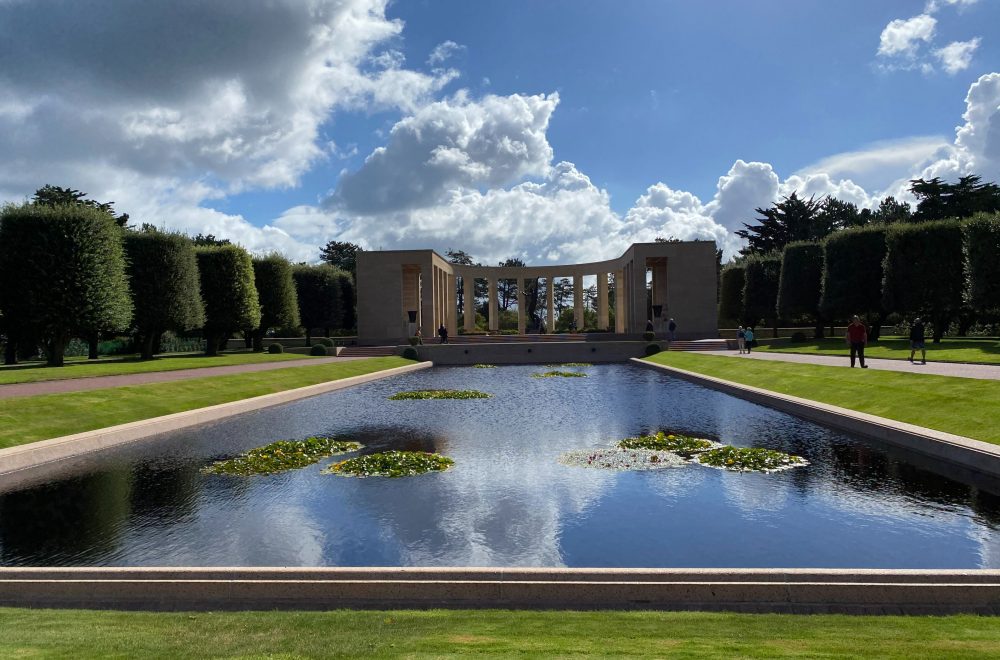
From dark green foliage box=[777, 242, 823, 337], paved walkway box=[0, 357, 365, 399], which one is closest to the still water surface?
paved walkway box=[0, 357, 365, 399]

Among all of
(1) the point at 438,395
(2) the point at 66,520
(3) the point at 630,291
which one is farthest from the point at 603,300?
(2) the point at 66,520

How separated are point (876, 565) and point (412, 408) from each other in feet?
52.9

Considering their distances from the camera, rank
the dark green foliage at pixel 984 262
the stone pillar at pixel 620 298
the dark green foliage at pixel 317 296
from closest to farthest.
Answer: the dark green foliage at pixel 984 262
the dark green foliage at pixel 317 296
the stone pillar at pixel 620 298

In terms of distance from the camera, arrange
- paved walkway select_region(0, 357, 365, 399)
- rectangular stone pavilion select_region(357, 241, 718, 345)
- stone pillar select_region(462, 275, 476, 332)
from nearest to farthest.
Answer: paved walkway select_region(0, 357, 365, 399)
rectangular stone pavilion select_region(357, 241, 718, 345)
stone pillar select_region(462, 275, 476, 332)

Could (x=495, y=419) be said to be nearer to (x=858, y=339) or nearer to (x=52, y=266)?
(x=858, y=339)

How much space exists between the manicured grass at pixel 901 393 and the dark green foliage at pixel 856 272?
877 inches

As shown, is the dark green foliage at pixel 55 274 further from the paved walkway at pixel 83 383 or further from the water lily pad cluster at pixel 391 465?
the water lily pad cluster at pixel 391 465

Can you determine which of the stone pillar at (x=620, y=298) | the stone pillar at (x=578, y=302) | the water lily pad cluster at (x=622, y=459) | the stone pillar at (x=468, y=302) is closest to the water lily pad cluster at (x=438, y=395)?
the water lily pad cluster at (x=622, y=459)

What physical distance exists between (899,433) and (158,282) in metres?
39.6

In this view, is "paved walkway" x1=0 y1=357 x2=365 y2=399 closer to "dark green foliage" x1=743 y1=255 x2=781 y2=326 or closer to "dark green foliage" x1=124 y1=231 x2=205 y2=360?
"dark green foliage" x1=124 y1=231 x2=205 y2=360

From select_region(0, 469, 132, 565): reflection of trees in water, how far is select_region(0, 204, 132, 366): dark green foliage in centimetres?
2421

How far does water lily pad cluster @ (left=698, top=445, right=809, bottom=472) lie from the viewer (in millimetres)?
11969

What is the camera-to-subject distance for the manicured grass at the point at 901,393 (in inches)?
515

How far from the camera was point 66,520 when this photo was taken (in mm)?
9367
